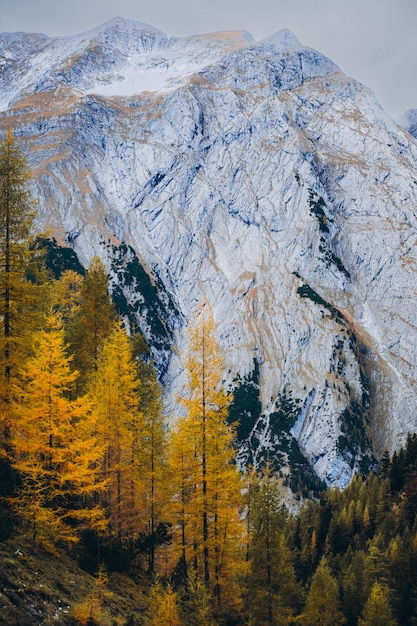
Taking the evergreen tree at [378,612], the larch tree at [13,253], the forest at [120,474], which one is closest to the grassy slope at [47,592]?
the forest at [120,474]

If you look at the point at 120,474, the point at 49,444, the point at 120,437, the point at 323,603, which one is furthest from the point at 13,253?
the point at 323,603

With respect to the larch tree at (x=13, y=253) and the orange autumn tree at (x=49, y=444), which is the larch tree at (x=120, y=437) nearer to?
the orange autumn tree at (x=49, y=444)

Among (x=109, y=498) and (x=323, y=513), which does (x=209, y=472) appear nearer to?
(x=109, y=498)

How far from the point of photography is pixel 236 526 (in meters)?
25.2

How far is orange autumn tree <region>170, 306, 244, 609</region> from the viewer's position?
79.9ft

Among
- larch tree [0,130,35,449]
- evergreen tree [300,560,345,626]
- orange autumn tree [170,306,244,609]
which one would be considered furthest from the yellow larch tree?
evergreen tree [300,560,345,626]

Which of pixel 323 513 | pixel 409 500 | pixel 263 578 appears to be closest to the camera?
pixel 263 578

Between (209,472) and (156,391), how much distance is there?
11.3m

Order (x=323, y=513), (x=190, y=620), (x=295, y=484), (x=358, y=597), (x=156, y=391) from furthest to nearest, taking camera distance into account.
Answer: (x=295, y=484) → (x=323, y=513) → (x=358, y=597) → (x=156, y=391) → (x=190, y=620)

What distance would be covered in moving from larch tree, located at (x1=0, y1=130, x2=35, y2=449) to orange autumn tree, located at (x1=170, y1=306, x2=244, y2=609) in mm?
8239

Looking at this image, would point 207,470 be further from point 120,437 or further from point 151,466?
point 151,466

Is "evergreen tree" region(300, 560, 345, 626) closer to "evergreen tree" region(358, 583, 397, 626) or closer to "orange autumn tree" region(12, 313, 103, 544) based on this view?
"evergreen tree" region(358, 583, 397, 626)

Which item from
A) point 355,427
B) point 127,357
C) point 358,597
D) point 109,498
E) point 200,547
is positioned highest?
point 355,427

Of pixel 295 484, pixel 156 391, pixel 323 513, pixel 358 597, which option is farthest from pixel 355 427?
pixel 156 391
